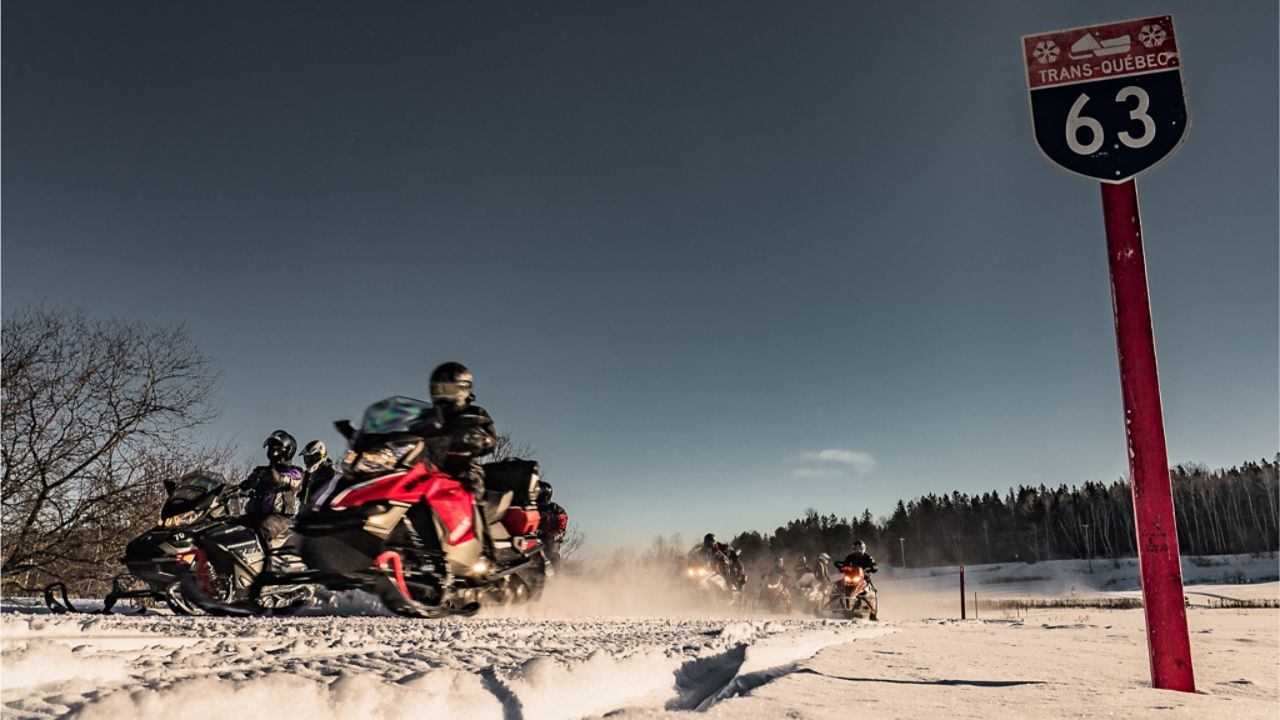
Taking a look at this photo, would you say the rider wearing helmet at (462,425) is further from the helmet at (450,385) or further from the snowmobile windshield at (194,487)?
the snowmobile windshield at (194,487)

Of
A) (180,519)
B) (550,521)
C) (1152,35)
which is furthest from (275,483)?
(1152,35)

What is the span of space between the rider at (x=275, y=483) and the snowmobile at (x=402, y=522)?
67.2 inches

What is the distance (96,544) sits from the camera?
465 inches

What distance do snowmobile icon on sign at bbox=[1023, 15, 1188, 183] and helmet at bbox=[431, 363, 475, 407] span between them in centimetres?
467

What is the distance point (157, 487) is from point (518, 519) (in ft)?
32.4

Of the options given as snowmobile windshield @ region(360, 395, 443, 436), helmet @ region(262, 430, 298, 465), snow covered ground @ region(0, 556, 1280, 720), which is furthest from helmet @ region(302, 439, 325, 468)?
snow covered ground @ region(0, 556, 1280, 720)

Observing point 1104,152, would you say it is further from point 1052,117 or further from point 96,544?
point 96,544

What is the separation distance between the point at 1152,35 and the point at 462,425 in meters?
4.91

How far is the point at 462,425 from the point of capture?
227 inches

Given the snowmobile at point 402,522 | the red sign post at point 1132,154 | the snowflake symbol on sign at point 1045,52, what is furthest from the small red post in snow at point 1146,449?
the snowmobile at point 402,522

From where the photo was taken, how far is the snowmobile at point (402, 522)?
4652 mm

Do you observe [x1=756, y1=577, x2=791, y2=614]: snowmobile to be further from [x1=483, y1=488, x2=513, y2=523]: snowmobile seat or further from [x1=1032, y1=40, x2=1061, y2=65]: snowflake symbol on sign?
[x1=1032, y1=40, x2=1061, y2=65]: snowflake symbol on sign

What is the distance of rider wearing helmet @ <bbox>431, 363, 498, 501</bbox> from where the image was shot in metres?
5.62

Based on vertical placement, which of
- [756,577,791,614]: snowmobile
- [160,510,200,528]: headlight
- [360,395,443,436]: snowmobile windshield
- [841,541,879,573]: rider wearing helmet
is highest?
[360,395,443,436]: snowmobile windshield
